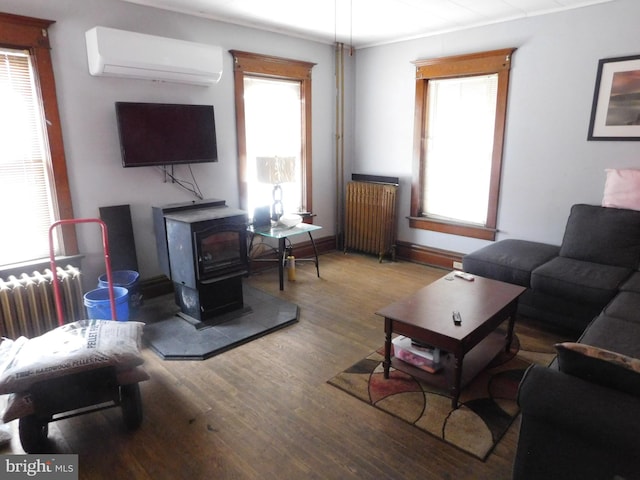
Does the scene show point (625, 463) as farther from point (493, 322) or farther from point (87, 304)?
point (87, 304)

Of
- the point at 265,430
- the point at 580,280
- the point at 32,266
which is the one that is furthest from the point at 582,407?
the point at 32,266

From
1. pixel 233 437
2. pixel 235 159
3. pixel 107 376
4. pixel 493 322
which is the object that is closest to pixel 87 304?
pixel 107 376

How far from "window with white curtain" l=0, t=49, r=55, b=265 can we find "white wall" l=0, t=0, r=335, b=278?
0.59ft

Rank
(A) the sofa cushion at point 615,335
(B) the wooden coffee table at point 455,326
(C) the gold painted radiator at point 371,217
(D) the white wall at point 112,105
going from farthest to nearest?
1. (C) the gold painted radiator at point 371,217
2. (D) the white wall at point 112,105
3. (B) the wooden coffee table at point 455,326
4. (A) the sofa cushion at point 615,335

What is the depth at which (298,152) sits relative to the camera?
15.8 feet

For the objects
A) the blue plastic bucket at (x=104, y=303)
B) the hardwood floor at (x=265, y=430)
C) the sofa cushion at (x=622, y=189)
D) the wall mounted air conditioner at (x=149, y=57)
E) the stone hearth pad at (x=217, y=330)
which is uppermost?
the wall mounted air conditioner at (x=149, y=57)

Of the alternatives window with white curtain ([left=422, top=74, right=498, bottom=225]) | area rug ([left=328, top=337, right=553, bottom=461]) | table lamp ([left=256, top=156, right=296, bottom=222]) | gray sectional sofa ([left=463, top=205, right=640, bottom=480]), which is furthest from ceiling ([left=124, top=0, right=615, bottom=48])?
area rug ([left=328, top=337, right=553, bottom=461])

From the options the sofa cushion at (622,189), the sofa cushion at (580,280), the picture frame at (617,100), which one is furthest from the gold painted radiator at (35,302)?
the picture frame at (617,100)

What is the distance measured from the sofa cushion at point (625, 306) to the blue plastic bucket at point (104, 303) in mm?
3270

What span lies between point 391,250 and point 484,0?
272 centimetres

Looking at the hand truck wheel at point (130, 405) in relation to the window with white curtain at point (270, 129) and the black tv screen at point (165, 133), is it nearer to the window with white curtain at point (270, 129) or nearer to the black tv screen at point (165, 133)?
the black tv screen at point (165, 133)

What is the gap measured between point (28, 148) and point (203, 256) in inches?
58.4

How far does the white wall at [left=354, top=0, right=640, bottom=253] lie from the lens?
341 centimetres

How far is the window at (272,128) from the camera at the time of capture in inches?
159
